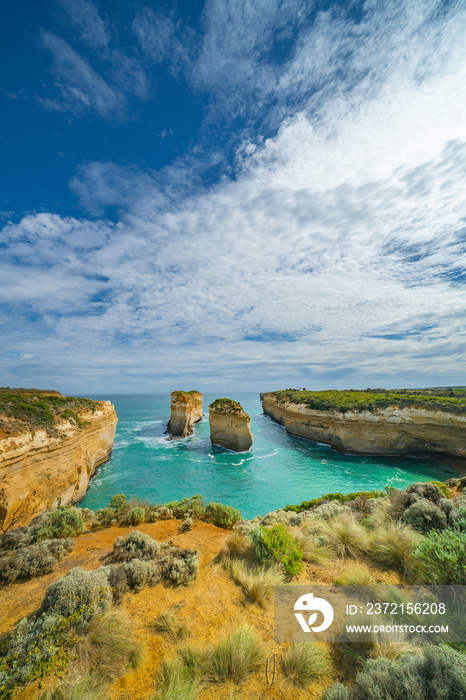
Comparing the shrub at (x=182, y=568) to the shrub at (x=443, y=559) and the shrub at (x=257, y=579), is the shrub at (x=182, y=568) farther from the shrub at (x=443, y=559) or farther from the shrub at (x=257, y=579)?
the shrub at (x=443, y=559)

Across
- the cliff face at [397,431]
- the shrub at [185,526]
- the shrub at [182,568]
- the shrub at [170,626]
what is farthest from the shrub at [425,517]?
the cliff face at [397,431]

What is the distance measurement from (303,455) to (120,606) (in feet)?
92.0

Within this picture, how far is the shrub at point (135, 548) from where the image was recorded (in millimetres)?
6180

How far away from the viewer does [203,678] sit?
318 centimetres

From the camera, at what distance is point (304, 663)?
321 centimetres

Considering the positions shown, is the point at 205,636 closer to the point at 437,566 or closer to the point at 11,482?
the point at 437,566

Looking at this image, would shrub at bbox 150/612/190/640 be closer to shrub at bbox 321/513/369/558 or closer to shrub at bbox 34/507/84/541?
shrub at bbox 321/513/369/558

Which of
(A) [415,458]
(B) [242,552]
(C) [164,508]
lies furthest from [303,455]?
(B) [242,552]

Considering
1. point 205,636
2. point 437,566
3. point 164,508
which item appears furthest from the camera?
point 164,508

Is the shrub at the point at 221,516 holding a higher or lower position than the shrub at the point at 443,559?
lower

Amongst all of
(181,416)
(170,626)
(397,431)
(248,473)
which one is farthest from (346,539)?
(181,416)

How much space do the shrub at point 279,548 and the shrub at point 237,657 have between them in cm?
190

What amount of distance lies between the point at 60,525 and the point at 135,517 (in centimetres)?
242

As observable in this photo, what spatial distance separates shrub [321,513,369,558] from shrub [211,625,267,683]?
10.8 ft
